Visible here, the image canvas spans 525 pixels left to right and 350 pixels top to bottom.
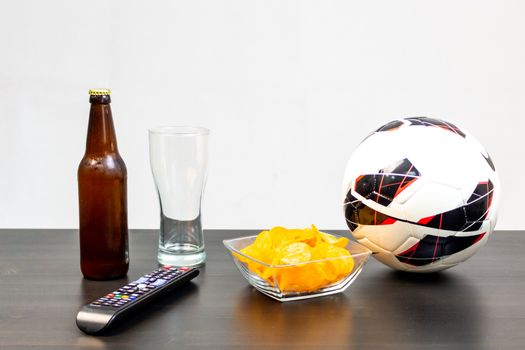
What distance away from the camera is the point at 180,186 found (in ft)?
3.35

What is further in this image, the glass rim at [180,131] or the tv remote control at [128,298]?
the glass rim at [180,131]

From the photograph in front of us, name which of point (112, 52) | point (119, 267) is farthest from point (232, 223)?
point (119, 267)

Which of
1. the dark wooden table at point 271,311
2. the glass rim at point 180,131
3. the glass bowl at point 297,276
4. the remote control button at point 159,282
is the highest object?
the glass rim at point 180,131

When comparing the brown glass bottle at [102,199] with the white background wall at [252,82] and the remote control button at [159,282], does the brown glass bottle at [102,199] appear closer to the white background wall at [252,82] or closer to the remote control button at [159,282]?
the remote control button at [159,282]

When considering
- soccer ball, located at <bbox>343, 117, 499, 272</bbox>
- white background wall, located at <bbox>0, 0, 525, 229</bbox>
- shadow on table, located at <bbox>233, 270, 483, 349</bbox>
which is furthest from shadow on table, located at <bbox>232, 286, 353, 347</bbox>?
white background wall, located at <bbox>0, 0, 525, 229</bbox>

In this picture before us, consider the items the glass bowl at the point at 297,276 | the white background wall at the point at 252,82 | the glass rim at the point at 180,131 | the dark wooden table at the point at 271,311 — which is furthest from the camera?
the white background wall at the point at 252,82

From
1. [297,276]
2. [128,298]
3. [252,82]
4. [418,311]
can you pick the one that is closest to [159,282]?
[128,298]

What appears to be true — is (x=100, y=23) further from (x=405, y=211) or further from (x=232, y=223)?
(x=405, y=211)

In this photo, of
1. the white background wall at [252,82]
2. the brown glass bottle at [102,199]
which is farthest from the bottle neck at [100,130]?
the white background wall at [252,82]

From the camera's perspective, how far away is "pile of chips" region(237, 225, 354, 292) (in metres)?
0.85

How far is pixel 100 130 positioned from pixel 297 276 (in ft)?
1.08

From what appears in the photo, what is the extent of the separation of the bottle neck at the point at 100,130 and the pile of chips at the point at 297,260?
0.24 meters

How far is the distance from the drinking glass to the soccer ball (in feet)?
0.74

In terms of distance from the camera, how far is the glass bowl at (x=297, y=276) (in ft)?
2.79
